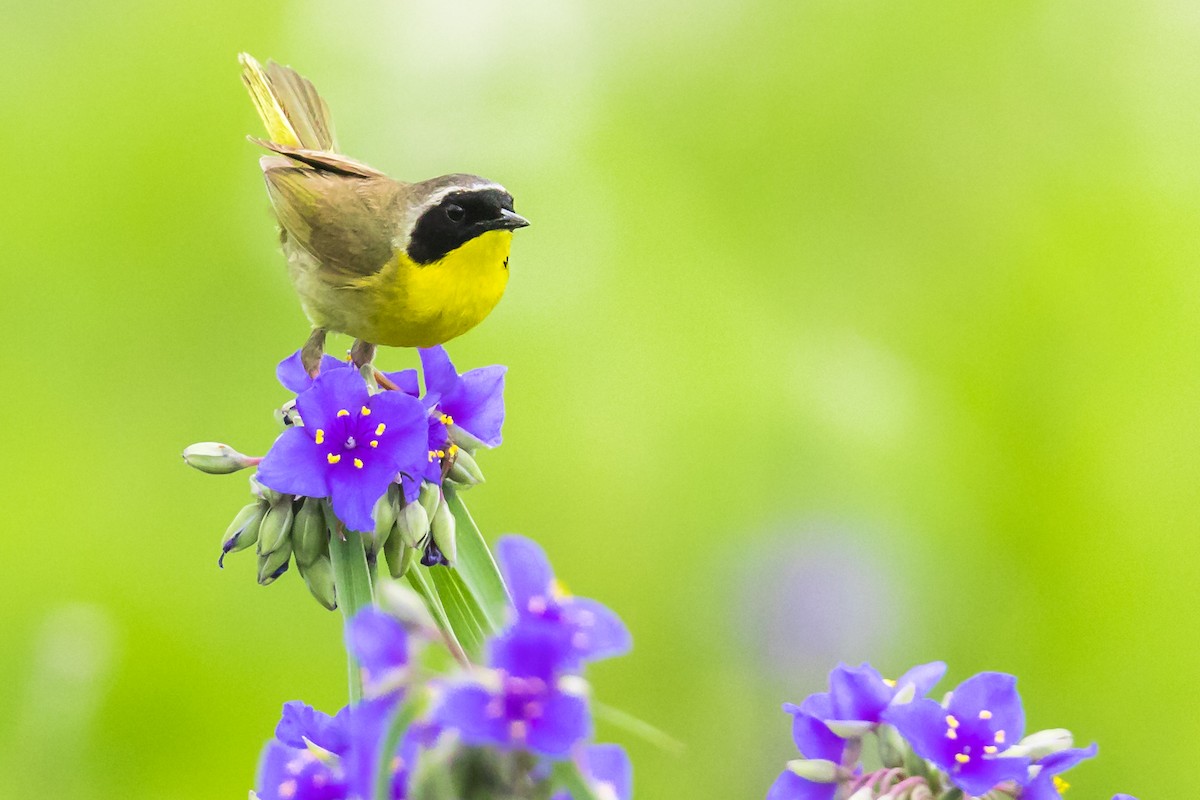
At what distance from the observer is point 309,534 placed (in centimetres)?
161

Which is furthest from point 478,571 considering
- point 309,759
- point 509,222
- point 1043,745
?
point 509,222

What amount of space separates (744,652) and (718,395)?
1.27 meters

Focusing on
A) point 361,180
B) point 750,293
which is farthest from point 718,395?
point 361,180

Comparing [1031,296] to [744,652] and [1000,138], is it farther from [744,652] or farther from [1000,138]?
[744,652]

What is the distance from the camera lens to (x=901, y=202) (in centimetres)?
628

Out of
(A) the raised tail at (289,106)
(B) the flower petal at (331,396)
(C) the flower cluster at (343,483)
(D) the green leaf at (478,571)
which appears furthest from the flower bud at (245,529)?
(A) the raised tail at (289,106)

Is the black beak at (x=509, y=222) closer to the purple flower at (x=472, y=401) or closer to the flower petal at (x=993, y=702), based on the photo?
the purple flower at (x=472, y=401)

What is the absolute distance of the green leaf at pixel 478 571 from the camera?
1530 millimetres

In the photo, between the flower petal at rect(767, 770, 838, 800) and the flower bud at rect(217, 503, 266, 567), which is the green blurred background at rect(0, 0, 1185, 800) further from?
the flower petal at rect(767, 770, 838, 800)

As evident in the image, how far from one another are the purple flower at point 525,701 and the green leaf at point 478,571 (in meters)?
0.43

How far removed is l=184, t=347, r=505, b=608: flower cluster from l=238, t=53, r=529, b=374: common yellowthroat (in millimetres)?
1069

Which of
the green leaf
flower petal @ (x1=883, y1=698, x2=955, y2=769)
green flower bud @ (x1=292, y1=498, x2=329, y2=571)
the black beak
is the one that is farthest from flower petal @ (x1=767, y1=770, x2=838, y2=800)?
the black beak

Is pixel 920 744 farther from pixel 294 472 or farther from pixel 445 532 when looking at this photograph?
pixel 294 472

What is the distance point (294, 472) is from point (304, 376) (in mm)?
243
